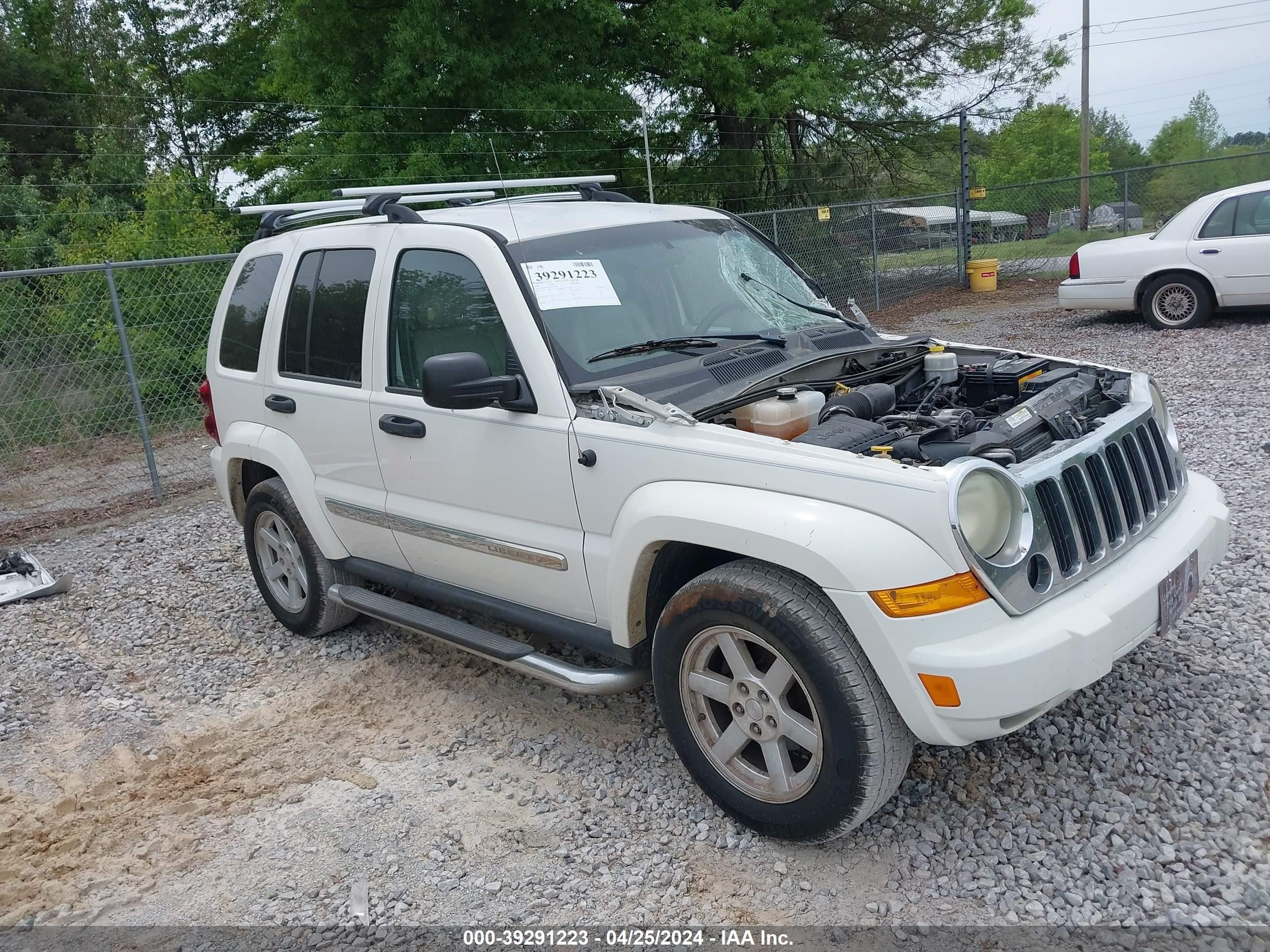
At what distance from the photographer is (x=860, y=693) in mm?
2934

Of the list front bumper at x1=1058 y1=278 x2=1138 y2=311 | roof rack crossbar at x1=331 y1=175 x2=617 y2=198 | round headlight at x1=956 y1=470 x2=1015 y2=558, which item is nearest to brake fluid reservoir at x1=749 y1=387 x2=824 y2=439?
round headlight at x1=956 y1=470 x2=1015 y2=558

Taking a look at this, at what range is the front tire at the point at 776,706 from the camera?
2.96 m

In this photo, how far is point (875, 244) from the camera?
52.1ft

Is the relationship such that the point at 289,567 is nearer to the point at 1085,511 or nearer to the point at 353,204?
the point at 353,204

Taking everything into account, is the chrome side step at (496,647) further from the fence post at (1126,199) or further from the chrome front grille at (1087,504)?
the fence post at (1126,199)

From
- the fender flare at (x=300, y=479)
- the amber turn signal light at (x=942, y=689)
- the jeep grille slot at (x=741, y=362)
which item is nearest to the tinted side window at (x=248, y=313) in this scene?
the fender flare at (x=300, y=479)

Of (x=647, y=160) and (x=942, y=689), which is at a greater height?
(x=647, y=160)

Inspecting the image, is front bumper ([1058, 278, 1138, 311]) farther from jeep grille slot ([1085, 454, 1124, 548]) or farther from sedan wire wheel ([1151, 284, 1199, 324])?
jeep grille slot ([1085, 454, 1124, 548])

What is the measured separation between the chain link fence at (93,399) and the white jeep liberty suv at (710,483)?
15.3ft

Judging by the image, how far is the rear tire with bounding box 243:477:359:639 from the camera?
5168mm

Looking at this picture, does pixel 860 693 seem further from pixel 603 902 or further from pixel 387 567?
pixel 387 567

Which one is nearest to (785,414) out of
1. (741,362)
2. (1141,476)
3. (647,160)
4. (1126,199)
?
(741,362)

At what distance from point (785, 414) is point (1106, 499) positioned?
1.07 m

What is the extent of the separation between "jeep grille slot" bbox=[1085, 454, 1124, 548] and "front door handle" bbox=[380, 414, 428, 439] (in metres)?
2.51
